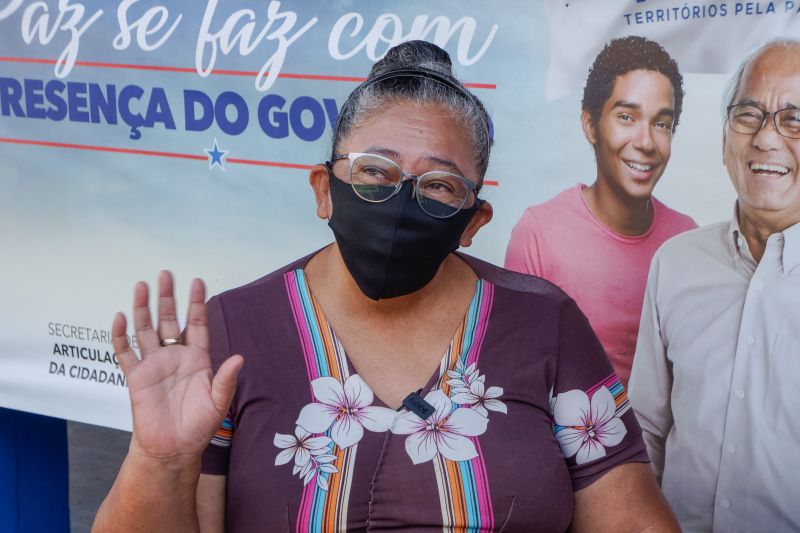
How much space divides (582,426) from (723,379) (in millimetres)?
709

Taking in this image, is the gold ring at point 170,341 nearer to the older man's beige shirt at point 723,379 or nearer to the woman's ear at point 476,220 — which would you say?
the woman's ear at point 476,220

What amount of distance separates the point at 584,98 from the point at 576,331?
2.68 ft

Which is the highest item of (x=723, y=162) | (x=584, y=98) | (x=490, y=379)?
(x=584, y=98)

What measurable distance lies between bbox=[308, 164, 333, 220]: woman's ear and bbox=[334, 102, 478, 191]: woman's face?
59 millimetres

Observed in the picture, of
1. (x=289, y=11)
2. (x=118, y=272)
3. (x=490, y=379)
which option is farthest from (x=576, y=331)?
(x=118, y=272)

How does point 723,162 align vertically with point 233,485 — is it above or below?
above

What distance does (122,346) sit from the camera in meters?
1.50

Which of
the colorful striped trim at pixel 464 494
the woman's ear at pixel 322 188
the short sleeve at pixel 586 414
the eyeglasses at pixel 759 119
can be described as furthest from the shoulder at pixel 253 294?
the eyeglasses at pixel 759 119

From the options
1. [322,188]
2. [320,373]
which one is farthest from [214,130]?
[320,373]

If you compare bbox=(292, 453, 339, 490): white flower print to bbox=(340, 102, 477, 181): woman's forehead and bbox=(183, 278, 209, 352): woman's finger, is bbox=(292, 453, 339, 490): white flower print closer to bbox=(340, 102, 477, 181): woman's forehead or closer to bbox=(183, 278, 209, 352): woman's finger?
bbox=(183, 278, 209, 352): woman's finger

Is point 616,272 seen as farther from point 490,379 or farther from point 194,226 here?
point 194,226

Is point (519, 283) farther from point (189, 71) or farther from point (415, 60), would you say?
point (189, 71)

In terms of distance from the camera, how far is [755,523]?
2252 millimetres

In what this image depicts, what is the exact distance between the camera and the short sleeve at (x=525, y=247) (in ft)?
8.27
